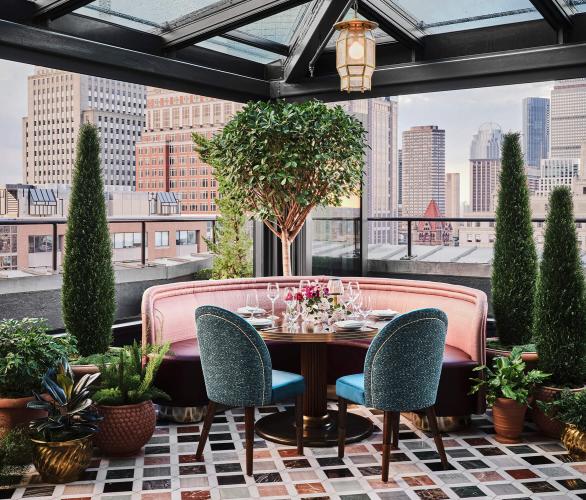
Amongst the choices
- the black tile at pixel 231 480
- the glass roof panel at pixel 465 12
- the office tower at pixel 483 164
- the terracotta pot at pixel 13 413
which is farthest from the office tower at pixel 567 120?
the terracotta pot at pixel 13 413

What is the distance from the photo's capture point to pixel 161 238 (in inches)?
269

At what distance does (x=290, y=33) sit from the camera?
6.35 m

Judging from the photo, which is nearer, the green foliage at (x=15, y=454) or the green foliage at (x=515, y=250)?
the green foliage at (x=15, y=454)

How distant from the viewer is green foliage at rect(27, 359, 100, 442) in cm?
374

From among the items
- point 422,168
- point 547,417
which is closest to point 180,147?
point 422,168

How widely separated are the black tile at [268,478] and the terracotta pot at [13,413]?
1.44m

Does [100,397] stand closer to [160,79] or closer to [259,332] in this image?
[259,332]

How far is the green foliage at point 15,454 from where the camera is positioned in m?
3.76

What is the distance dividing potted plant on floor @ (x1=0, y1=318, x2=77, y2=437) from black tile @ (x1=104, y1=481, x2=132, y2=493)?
744 mm

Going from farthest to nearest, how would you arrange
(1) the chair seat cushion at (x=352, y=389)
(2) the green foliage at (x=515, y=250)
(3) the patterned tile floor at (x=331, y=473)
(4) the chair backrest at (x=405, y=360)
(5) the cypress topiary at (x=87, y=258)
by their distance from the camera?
(2) the green foliage at (x=515, y=250)
(5) the cypress topiary at (x=87, y=258)
(1) the chair seat cushion at (x=352, y=389)
(4) the chair backrest at (x=405, y=360)
(3) the patterned tile floor at (x=331, y=473)

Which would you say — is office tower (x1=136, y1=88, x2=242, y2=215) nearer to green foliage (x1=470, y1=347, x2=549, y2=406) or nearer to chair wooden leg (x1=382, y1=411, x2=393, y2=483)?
green foliage (x1=470, y1=347, x2=549, y2=406)

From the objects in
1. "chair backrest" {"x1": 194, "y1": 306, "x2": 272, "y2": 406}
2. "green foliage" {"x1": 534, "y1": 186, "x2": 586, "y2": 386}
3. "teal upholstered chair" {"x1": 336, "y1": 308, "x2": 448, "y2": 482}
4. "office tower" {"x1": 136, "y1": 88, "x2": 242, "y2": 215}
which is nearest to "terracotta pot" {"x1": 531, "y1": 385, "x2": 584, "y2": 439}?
"green foliage" {"x1": 534, "y1": 186, "x2": 586, "y2": 386}

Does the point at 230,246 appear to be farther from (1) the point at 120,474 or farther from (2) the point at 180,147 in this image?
(1) the point at 120,474

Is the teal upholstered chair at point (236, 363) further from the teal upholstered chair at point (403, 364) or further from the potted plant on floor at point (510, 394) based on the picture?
the potted plant on floor at point (510, 394)
